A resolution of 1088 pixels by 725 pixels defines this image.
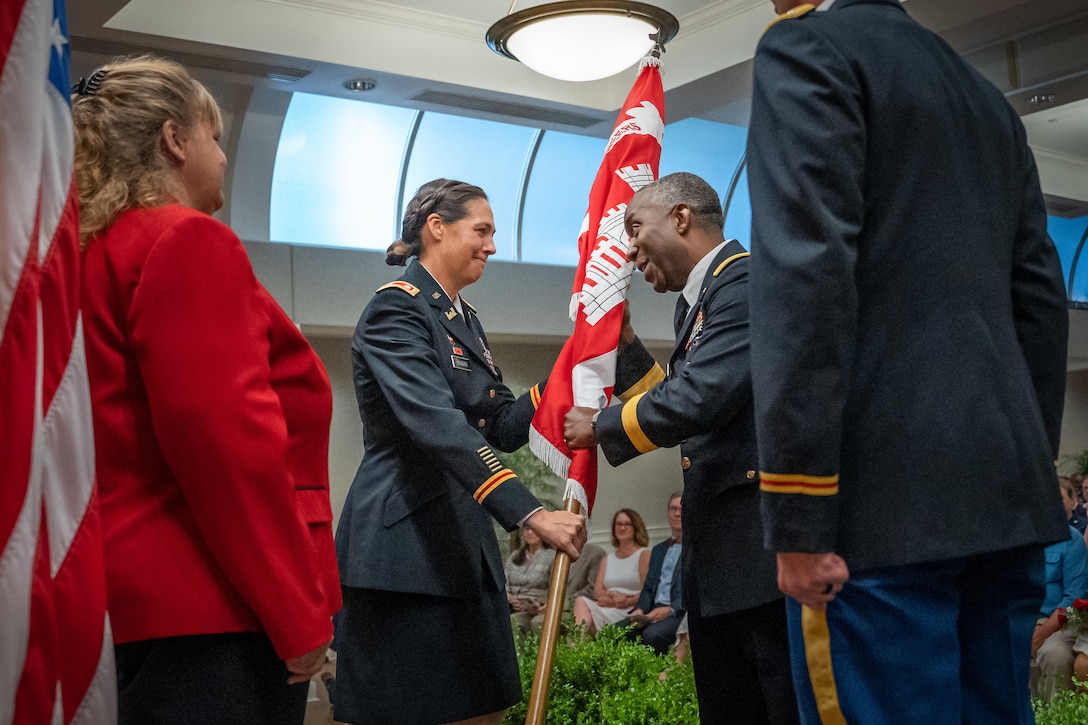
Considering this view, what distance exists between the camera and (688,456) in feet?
7.84

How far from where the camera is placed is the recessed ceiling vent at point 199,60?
5.16 metres

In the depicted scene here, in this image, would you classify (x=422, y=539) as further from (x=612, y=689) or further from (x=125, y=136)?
(x=612, y=689)

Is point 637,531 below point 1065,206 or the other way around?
below

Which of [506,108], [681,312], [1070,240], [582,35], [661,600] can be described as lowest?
[661,600]

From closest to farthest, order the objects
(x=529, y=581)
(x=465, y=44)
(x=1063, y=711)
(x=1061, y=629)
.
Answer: (x=1063, y=711) → (x=1061, y=629) → (x=465, y=44) → (x=529, y=581)

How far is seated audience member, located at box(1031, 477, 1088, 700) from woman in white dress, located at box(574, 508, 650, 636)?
8.70 feet

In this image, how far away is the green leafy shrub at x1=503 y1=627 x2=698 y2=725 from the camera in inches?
145

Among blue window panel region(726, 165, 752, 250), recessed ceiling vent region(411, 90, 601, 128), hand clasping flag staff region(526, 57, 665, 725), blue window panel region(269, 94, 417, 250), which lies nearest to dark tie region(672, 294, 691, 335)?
hand clasping flag staff region(526, 57, 665, 725)

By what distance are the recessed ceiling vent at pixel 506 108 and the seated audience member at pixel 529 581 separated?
263 centimetres

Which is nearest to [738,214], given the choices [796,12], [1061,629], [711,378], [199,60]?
[1061,629]

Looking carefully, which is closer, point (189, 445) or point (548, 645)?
point (189, 445)

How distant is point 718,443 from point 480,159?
22.7 ft

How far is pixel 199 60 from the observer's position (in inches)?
217

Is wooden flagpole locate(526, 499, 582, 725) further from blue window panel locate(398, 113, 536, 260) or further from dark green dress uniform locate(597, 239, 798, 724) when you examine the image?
blue window panel locate(398, 113, 536, 260)
